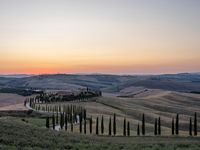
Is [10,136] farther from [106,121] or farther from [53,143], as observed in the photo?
[106,121]

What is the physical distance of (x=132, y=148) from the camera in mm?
34688

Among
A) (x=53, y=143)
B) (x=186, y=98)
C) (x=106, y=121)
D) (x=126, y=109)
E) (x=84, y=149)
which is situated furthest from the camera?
(x=186, y=98)

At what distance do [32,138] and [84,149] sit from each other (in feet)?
19.0

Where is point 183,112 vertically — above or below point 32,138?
below

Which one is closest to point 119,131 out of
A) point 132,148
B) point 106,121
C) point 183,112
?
point 106,121

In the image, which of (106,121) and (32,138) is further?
(106,121)

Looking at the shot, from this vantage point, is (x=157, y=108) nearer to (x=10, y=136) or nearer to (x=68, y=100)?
(x=68, y=100)

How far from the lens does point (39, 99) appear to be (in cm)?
14188

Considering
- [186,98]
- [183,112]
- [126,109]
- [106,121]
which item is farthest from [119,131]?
[186,98]

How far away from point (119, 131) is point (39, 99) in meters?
73.8

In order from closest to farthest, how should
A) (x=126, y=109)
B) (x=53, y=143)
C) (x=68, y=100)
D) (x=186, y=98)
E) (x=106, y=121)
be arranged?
(x=53, y=143)
(x=106, y=121)
(x=126, y=109)
(x=68, y=100)
(x=186, y=98)

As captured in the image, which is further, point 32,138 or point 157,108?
point 157,108

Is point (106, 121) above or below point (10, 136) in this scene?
below

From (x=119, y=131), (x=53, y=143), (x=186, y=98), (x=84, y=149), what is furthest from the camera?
(x=186, y=98)
